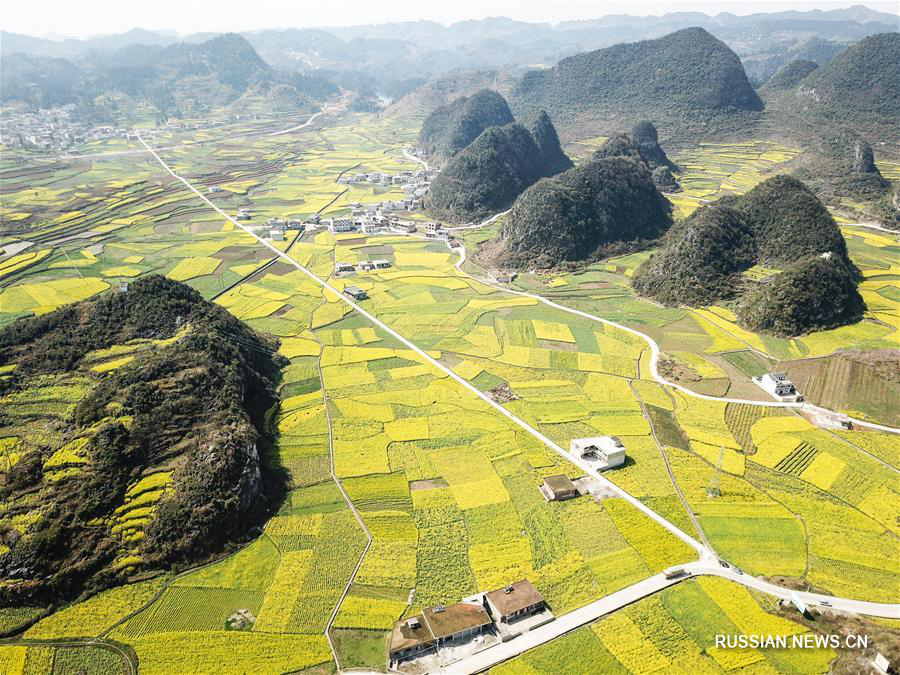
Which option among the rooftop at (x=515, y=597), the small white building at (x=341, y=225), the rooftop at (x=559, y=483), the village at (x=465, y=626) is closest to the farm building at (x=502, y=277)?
the small white building at (x=341, y=225)

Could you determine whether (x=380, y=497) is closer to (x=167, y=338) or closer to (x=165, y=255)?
(x=167, y=338)

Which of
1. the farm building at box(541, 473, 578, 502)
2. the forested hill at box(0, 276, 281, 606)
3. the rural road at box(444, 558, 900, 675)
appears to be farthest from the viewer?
the farm building at box(541, 473, 578, 502)

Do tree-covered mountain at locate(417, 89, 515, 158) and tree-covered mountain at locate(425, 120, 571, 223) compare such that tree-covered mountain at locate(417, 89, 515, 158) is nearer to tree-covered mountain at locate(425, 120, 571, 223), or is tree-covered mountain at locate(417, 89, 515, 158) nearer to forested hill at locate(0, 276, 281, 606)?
tree-covered mountain at locate(425, 120, 571, 223)

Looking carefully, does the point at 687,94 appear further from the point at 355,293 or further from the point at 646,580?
the point at 646,580

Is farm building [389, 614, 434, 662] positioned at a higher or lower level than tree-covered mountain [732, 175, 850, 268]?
lower

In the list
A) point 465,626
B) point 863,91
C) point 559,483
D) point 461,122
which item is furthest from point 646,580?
point 863,91

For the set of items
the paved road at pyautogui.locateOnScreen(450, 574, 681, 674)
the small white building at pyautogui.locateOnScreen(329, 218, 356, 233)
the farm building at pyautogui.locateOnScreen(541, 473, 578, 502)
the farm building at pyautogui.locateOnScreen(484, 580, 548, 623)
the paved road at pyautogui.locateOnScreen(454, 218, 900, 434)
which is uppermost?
the small white building at pyautogui.locateOnScreen(329, 218, 356, 233)

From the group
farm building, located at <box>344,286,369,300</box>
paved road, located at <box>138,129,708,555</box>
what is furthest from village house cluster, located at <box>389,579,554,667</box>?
farm building, located at <box>344,286,369,300</box>

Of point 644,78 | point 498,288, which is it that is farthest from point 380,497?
point 644,78

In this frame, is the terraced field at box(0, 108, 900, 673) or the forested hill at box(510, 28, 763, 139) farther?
the forested hill at box(510, 28, 763, 139)
